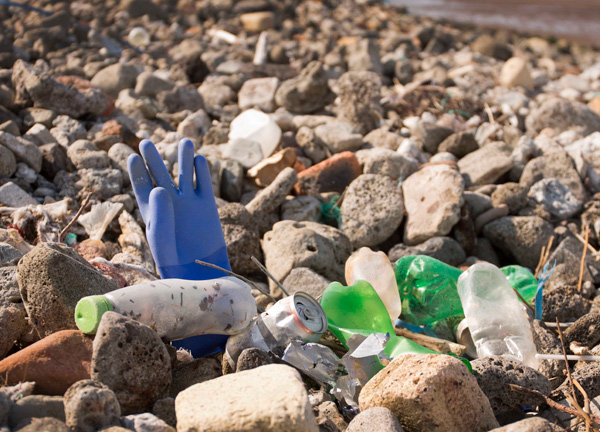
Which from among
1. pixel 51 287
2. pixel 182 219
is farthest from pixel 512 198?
pixel 51 287

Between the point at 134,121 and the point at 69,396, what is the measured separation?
3.60m

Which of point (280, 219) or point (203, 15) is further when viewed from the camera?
point (203, 15)

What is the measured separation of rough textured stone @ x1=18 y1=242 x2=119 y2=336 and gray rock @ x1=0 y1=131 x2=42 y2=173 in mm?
1821

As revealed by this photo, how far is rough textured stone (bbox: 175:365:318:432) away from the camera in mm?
1848

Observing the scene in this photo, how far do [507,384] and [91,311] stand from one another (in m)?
1.66

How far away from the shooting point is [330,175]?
15.4ft

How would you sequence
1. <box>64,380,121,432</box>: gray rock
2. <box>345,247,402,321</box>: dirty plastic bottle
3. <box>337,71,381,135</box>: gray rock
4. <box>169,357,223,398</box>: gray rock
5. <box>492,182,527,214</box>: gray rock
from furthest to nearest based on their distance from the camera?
<box>337,71,381,135</box>: gray rock → <box>492,182,527,214</box>: gray rock → <box>345,247,402,321</box>: dirty plastic bottle → <box>169,357,223,398</box>: gray rock → <box>64,380,121,432</box>: gray rock

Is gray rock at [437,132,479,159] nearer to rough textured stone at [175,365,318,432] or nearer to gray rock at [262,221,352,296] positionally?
gray rock at [262,221,352,296]

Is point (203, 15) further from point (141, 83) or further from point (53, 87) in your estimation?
point (53, 87)

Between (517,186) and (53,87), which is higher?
(53,87)

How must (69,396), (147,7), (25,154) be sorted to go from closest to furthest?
(69,396) → (25,154) → (147,7)

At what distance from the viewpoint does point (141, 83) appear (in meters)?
5.88

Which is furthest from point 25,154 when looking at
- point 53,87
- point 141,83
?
point 141,83

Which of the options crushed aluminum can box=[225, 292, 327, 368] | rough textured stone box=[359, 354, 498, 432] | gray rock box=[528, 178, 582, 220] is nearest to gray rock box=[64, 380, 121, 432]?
crushed aluminum can box=[225, 292, 327, 368]
